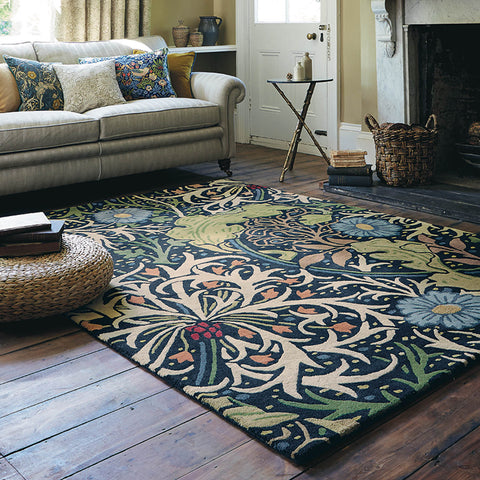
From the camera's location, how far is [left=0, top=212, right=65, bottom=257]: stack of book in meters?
2.50

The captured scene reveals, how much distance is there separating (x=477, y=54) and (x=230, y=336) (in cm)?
296

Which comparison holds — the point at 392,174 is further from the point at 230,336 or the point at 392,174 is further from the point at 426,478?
the point at 426,478

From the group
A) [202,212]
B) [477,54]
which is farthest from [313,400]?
[477,54]

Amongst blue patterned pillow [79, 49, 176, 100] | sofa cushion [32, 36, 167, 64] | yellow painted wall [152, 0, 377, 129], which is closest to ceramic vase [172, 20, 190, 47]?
yellow painted wall [152, 0, 377, 129]

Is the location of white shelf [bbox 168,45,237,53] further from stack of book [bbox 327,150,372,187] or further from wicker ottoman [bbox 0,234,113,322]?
wicker ottoman [bbox 0,234,113,322]

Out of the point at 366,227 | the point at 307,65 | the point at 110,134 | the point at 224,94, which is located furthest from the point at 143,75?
the point at 366,227

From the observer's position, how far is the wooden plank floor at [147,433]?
1.60m

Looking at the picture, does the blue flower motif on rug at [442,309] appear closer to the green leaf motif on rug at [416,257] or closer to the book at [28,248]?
the green leaf motif on rug at [416,257]

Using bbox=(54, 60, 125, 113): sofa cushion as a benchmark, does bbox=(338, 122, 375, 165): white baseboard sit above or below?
below

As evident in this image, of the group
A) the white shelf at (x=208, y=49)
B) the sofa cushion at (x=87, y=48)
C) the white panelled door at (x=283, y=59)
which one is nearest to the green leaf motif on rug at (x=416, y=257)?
the white panelled door at (x=283, y=59)

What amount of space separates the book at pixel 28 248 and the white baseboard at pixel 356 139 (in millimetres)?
2947

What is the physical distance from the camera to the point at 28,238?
252 cm

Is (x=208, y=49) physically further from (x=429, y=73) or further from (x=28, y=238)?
(x=28, y=238)

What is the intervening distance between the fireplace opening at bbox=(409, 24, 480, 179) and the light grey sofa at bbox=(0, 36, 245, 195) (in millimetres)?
1226
